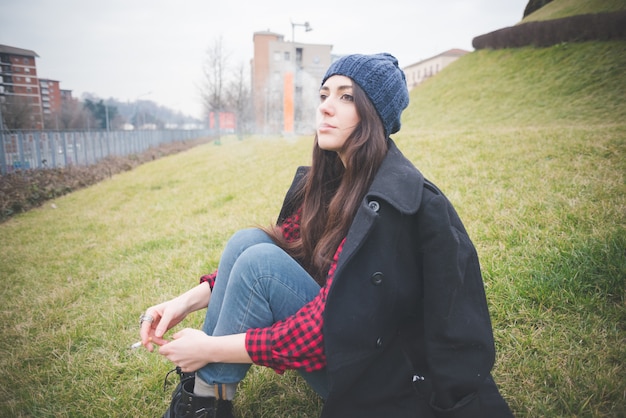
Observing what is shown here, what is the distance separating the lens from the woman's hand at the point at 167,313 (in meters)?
1.68

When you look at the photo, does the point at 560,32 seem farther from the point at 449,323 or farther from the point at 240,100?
the point at 240,100

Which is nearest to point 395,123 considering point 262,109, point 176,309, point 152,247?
point 176,309

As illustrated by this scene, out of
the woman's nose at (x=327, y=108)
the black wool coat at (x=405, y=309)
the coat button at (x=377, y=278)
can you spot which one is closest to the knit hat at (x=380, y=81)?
the woman's nose at (x=327, y=108)

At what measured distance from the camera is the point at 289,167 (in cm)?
840

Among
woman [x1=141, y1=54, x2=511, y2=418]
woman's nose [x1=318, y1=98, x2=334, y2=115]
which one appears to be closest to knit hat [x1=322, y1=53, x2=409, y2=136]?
woman [x1=141, y1=54, x2=511, y2=418]

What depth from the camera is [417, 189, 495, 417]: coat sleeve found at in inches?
46.4

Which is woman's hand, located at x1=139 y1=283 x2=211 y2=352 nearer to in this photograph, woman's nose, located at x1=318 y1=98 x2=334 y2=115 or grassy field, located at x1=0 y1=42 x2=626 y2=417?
grassy field, located at x1=0 y1=42 x2=626 y2=417

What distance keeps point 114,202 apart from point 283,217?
26.9 ft

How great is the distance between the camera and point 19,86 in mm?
21969

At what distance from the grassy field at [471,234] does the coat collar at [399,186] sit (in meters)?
1.24

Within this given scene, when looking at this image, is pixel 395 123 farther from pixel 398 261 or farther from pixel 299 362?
pixel 299 362

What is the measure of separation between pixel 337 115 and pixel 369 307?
2.86 ft

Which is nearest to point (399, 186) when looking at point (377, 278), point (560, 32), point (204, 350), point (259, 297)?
point (377, 278)

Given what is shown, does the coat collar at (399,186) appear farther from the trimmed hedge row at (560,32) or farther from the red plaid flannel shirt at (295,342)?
the trimmed hedge row at (560,32)
